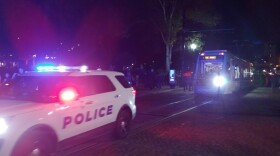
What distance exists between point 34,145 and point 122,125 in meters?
3.28

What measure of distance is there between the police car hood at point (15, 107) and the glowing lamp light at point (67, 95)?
575mm

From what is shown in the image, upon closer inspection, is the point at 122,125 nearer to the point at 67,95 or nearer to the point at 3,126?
the point at 67,95

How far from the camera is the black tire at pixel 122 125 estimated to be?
8945 mm

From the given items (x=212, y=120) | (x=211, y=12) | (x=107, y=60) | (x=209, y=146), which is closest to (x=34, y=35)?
(x=212, y=120)

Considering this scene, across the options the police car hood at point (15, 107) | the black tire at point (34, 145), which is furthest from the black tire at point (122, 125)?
the police car hood at point (15, 107)

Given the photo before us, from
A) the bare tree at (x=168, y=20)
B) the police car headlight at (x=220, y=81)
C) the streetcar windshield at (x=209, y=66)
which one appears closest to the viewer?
the police car headlight at (x=220, y=81)

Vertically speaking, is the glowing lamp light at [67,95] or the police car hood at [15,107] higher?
the glowing lamp light at [67,95]

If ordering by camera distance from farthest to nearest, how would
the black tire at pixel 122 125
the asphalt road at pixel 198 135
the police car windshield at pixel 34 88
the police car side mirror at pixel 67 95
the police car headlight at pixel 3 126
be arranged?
the black tire at pixel 122 125 < the asphalt road at pixel 198 135 < the police car windshield at pixel 34 88 < the police car side mirror at pixel 67 95 < the police car headlight at pixel 3 126

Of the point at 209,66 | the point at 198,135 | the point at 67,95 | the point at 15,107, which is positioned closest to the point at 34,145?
the point at 15,107

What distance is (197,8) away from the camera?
37562mm

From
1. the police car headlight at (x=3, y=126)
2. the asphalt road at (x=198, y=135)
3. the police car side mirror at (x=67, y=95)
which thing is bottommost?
the asphalt road at (x=198, y=135)

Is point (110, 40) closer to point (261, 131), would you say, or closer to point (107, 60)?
point (107, 60)

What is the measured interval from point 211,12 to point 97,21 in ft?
49.3

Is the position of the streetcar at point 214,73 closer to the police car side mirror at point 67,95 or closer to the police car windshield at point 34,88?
the police car windshield at point 34,88
